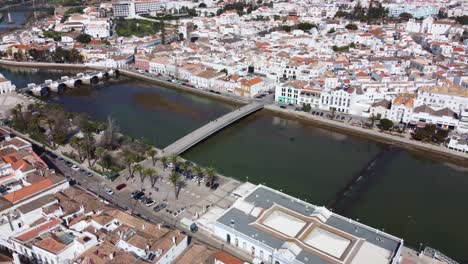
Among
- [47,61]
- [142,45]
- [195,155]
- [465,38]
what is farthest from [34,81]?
[465,38]

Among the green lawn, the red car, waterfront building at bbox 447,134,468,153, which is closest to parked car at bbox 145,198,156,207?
the red car

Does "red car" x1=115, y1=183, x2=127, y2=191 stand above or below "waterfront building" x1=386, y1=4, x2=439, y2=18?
below

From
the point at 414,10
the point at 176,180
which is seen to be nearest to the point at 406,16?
the point at 414,10

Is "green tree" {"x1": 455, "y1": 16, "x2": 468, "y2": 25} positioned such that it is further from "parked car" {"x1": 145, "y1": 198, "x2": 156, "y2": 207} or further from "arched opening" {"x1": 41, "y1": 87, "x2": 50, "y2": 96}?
"parked car" {"x1": 145, "y1": 198, "x2": 156, "y2": 207}

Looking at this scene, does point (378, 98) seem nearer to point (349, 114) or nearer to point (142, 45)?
point (349, 114)

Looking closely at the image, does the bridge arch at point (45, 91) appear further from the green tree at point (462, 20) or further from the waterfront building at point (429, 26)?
the green tree at point (462, 20)

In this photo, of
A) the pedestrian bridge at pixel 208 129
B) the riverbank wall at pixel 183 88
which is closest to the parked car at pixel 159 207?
the pedestrian bridge at pixel 208 129
